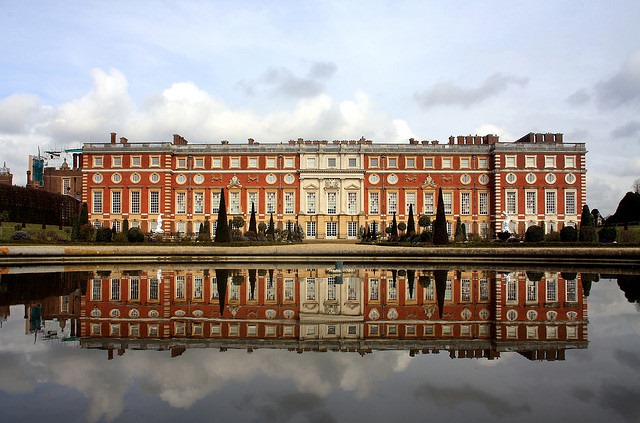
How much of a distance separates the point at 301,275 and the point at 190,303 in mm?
7007

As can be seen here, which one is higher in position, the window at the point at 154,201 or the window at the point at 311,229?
the window at the point at 154,201

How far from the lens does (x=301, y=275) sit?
18.7m

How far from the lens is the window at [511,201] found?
4634 cm

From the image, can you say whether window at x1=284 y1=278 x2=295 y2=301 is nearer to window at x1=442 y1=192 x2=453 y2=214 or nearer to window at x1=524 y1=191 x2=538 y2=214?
window at x1=442 y1=192 x2=453 y2=214

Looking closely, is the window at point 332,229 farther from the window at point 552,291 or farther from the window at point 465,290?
the window at point 552,291

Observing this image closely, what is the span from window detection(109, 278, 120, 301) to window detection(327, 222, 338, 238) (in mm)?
31542

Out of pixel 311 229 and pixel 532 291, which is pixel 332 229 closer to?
pixel 311 229

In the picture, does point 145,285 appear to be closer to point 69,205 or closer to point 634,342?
point 634,342

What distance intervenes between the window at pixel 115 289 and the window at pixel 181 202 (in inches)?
1224

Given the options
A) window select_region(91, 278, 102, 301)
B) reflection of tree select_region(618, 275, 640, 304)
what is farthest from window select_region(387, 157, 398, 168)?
window select_region(91, 278, 102, 301)

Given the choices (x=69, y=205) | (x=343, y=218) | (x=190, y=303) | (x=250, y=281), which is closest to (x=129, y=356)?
(x=190, y=303)

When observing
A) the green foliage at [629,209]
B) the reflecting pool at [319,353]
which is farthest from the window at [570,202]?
the reflecting pool at [319,353]

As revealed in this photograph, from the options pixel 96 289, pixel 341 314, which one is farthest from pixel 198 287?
pixel 341 314

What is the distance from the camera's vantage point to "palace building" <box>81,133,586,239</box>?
4697 cm
